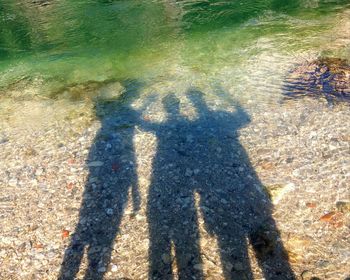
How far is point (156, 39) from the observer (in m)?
17.4

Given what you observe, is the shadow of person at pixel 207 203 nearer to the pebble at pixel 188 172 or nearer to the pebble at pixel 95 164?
the pebble at pixel 188 172

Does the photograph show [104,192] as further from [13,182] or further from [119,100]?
[119,100]

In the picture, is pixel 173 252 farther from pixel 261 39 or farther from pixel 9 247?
pixel 261 39

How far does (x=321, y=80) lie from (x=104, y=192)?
27.0ft

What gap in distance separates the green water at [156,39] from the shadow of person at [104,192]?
344cm

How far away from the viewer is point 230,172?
27.3 feet

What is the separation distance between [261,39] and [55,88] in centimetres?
908

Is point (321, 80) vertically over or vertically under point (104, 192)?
under

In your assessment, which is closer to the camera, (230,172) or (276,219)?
(276,219)

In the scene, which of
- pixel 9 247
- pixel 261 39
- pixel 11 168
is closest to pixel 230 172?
pixel 9 247

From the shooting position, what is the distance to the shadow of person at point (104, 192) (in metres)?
6.70

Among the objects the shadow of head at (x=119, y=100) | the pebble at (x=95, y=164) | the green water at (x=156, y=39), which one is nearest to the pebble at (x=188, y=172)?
the pebble at (x=95, y=164)

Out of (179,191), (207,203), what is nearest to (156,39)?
(179,191)

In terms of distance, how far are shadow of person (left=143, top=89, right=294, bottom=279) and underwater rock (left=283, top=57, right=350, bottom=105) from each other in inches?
102
